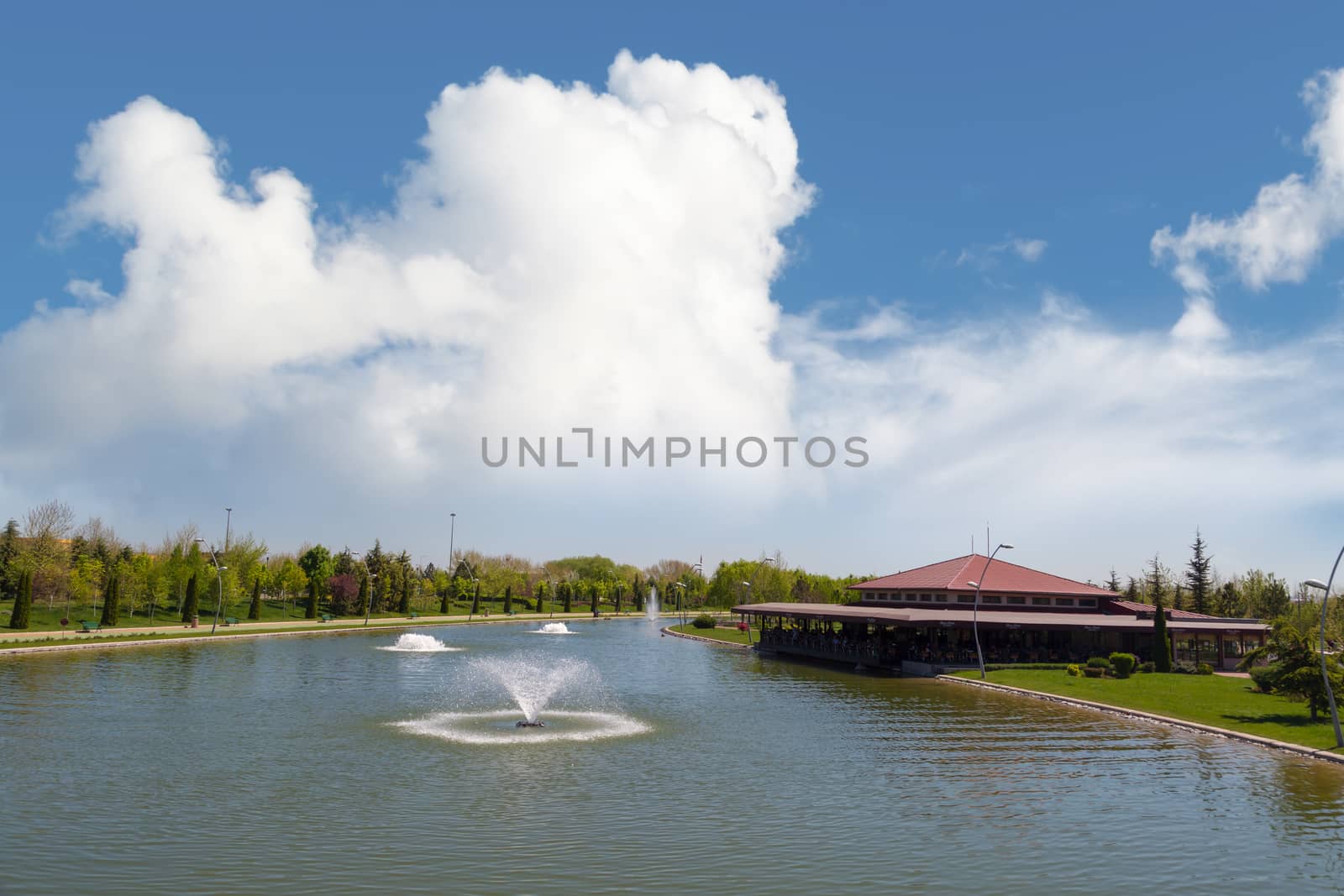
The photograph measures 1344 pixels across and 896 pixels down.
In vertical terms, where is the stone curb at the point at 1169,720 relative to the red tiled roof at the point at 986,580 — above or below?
below

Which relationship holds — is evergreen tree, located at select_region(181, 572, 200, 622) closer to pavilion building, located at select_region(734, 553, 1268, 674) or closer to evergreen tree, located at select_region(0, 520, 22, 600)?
evergreen tree, located at select_region(0, 520, 22, 600)

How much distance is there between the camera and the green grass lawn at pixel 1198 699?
3688cm

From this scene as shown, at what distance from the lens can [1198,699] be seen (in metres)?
46.1

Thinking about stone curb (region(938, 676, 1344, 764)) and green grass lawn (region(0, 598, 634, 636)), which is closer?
stone curb (region(938, 676, 1344, 764))

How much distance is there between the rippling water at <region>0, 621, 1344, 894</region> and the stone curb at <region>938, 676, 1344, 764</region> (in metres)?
1.05

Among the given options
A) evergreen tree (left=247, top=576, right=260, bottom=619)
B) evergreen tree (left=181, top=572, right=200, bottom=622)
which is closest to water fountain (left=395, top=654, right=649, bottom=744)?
evergreen tree (left=181, top=572, right=200, bottom=622)

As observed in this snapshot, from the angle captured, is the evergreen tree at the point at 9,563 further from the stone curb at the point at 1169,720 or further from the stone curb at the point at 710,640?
the stone curb at the point at 1169,720

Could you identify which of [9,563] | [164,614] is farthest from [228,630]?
[9,563]

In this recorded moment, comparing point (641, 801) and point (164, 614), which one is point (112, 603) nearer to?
point (164, 614)

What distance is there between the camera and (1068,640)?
69.1 metres

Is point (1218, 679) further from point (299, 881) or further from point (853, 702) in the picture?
point (299, 881)

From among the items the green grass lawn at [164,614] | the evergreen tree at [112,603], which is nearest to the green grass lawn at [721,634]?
the green grass lawn at [164,614]

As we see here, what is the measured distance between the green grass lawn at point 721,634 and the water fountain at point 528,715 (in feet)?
130

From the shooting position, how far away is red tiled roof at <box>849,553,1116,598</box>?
72625mm
